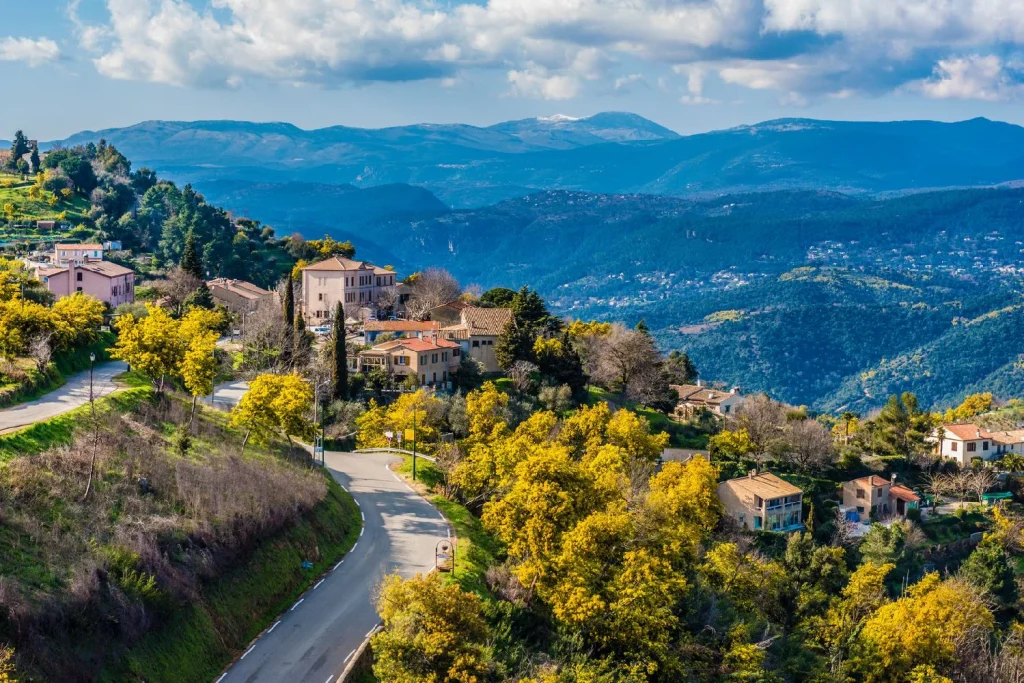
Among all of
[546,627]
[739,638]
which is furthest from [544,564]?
[739,638]

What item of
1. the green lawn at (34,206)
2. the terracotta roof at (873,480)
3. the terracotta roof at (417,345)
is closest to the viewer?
the terracotta roof at (417,345)

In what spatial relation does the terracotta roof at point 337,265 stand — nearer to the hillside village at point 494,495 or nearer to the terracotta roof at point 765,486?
the hillside village at point 494,495

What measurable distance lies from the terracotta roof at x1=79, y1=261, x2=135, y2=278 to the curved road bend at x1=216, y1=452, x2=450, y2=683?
124 ft

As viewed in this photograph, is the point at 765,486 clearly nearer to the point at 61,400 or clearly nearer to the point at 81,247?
the point at 61,400

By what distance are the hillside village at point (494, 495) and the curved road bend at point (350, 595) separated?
25.8 inches

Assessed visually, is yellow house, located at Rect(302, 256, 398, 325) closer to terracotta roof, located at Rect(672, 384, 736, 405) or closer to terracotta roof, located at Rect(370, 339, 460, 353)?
terracotta roof, located at Rect(370, 339, 460, 353)

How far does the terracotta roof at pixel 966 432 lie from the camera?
78.4 metres

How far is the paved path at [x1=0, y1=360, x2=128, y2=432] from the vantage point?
3183 cm

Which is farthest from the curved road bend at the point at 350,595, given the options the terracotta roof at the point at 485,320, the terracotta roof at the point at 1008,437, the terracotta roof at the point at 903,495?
the terracotta roof at the point at 1008,437

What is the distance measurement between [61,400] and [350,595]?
522 inches

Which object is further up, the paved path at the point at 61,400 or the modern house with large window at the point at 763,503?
the paved path at the point at 61,400

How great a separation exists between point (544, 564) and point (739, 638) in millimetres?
7754

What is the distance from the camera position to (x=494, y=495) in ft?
130

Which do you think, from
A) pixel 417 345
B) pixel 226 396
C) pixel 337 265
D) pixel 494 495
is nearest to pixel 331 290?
pixel 337 265
